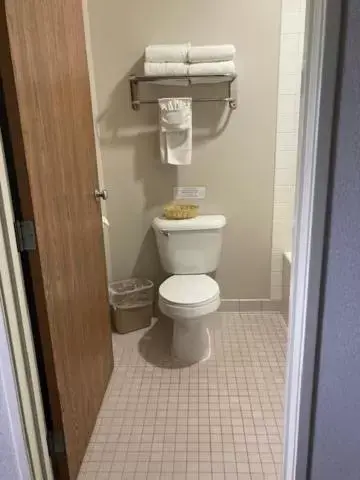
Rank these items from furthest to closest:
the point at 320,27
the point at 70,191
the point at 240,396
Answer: the point at 240,396 → the point at 70,191 → the point at 320,27

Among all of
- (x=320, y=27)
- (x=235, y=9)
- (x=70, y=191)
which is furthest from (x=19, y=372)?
(x=235, y=9)

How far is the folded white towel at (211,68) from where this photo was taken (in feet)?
7.26

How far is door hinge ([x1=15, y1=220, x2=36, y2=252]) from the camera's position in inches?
46.2

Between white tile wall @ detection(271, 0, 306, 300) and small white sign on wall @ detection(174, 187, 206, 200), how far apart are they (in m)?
0.46

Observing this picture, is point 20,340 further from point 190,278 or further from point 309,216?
point 190,278

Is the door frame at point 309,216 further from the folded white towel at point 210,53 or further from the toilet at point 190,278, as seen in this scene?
the folded white towel at point 210,53

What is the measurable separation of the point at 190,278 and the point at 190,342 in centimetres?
37

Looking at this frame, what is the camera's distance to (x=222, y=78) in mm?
2281

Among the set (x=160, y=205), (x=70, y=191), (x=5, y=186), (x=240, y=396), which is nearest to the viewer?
(x=5, y=186)

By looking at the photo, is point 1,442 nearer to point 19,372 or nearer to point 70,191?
point 19,372

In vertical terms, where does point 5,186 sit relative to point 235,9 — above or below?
below

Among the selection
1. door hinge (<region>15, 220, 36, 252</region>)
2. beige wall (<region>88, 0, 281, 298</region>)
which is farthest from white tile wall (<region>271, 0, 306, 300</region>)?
door hinge (<region>15, 220, 36, 252</region>)

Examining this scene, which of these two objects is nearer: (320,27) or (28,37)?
(320,27)

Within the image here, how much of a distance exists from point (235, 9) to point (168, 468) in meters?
2.30
